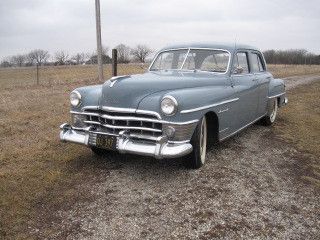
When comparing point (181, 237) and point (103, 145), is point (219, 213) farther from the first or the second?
point (103, 145)

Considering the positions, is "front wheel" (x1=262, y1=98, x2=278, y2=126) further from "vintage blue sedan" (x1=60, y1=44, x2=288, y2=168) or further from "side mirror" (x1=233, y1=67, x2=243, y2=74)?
"side mirror" (x1=233, y1=67, x2=243, y2=74)

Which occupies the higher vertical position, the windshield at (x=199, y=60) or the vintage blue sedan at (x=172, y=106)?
the windshield at (x=199, y=60)

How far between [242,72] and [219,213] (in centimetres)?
323

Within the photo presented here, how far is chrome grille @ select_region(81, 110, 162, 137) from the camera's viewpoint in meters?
4.71

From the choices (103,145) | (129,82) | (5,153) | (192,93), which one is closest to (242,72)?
(192,93)

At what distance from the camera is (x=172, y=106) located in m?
4.58

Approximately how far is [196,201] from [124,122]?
4.57ft

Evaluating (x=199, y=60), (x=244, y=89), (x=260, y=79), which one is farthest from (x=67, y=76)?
(x=244, y=89)

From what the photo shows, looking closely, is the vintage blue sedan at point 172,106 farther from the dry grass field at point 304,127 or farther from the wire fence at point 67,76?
the wire fence at point 67,76

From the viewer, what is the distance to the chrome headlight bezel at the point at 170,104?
180 inches

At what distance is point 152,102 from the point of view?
186 inches

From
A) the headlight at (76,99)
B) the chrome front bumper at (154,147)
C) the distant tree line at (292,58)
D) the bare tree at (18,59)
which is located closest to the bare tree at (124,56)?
the headlight at (76,99)

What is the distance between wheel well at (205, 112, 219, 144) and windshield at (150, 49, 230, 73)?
3.10 ft

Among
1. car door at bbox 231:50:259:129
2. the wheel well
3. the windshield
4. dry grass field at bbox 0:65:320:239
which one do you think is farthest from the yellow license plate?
car door at bbox 231:50:259:129
